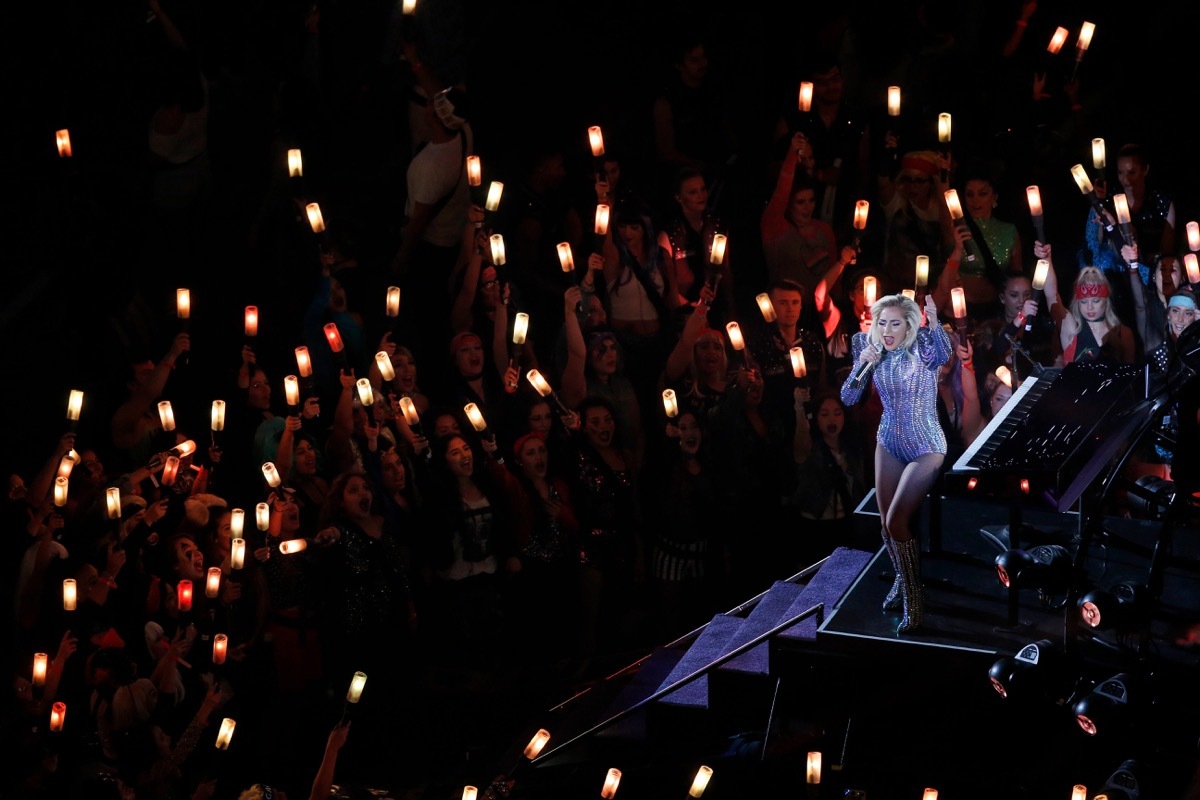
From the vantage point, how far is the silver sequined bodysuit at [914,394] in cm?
698

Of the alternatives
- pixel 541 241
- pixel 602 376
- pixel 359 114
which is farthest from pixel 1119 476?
pixel 359 114

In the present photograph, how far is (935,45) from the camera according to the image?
11.4m

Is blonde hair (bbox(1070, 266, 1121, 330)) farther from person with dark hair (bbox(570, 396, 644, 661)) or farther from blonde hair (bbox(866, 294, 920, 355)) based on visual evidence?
blonde hair (bbox(866, 294, 920, 355))

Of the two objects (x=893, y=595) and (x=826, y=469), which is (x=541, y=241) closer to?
(x=826, y=469)

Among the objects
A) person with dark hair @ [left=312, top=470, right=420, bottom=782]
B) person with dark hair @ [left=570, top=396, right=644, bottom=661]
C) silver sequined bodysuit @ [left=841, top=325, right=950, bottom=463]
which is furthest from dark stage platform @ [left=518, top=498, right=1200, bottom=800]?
person with dark hair @ [left=570, top=396, right=644, bottom=661]

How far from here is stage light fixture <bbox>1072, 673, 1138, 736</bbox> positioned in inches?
247

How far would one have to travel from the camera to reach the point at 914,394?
275 inches

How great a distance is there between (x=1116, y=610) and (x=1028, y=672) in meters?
0.44

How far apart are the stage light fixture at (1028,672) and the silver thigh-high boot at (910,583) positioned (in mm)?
564

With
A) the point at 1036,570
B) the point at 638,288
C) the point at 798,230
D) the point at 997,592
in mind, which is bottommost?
the point at 997,592

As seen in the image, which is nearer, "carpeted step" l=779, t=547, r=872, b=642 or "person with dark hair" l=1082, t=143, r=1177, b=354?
"carpeted step" l=779, t=547, r=872, b=642

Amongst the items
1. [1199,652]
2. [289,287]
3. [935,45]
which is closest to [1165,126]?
[935,45]

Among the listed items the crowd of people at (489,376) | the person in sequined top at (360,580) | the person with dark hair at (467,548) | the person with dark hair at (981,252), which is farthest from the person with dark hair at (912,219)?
the person in sequined top at (360,580)

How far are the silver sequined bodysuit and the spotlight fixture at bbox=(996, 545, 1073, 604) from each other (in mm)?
586
